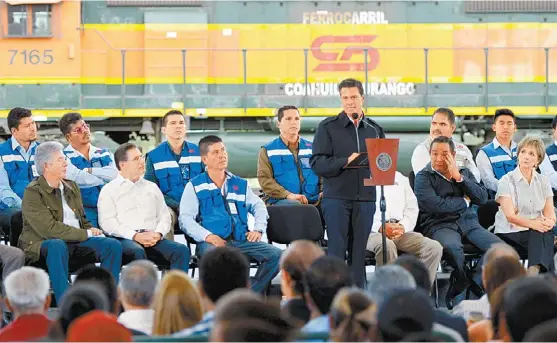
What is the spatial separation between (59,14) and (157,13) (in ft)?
4.14

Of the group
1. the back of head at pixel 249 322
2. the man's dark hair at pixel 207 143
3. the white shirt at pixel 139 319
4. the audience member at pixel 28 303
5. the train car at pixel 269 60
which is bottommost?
the white shirt at pixel 139 319

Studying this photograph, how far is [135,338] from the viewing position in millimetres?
3543

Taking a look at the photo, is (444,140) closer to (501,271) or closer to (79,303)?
(501,271)

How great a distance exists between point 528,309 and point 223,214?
12.6 feet

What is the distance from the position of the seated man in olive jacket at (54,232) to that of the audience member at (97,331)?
3304mm

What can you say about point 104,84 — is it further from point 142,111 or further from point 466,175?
point 466,175

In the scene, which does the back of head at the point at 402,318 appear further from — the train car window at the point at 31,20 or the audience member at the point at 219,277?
the train car window at the point at 31,20

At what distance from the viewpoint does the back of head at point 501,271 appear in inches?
171

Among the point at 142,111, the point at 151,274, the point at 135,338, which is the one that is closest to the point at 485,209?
the point at 151,274

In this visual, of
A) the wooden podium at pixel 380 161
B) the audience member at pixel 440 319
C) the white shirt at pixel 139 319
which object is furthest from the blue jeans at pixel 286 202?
the white shirt at pixel 139 319

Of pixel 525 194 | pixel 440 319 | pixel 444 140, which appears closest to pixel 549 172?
pixel 525 194

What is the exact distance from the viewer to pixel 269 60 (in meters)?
13.0

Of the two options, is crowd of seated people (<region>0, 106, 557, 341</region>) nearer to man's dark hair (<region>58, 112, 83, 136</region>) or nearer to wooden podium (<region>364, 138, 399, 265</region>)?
man's dark hair (<region>58, 112, 83, 136</region>)

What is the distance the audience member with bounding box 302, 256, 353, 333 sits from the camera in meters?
3.86
